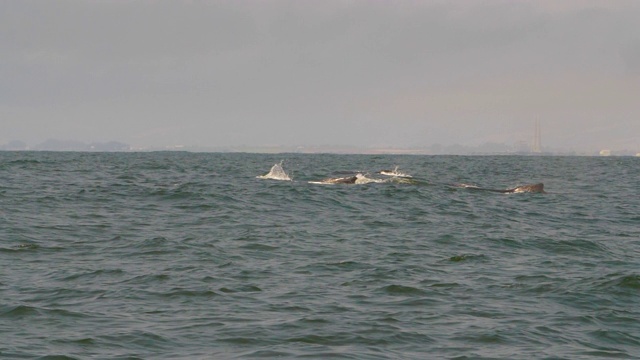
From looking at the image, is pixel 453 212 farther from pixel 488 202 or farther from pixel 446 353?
pixel 446 353

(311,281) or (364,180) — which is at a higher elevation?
(364,180)

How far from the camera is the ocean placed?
11992mm

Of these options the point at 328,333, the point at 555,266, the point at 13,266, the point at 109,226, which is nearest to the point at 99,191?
the point at 109,226

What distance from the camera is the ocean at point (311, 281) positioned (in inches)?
472

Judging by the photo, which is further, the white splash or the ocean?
the white splash

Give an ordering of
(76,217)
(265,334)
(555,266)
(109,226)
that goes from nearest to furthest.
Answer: (265,334), (555,266), (109,226), (76,217)

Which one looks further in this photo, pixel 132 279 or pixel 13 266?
pixel 13 266

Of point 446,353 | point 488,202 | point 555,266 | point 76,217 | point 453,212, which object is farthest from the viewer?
point 488,202

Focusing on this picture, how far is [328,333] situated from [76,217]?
50.0 ft

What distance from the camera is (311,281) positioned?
16.3 metres

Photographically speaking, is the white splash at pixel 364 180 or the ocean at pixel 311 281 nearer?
the ocean at pixel 311 281

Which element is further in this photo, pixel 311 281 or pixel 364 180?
pixel 364 180

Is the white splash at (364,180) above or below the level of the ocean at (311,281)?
above

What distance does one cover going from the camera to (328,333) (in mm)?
12461
